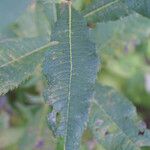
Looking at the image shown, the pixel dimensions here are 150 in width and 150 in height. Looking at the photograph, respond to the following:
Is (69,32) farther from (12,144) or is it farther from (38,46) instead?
(12,144)

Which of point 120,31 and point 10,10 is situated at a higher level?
point 10,10

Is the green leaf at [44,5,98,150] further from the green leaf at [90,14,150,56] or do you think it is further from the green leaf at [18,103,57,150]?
the green leaf at [18,103,57,150]

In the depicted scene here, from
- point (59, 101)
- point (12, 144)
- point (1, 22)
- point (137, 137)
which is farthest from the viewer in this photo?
point (12, 144)

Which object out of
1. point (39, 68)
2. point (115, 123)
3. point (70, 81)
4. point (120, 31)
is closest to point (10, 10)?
point (70, 81)

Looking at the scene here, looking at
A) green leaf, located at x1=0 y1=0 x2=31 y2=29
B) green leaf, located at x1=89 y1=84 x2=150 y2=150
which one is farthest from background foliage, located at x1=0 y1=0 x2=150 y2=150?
green leaf, located at x1=89 y1=84 x2=150 y2=150

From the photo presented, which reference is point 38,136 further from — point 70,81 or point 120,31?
point 70,81

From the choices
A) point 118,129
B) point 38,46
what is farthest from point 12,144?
point 38,46
